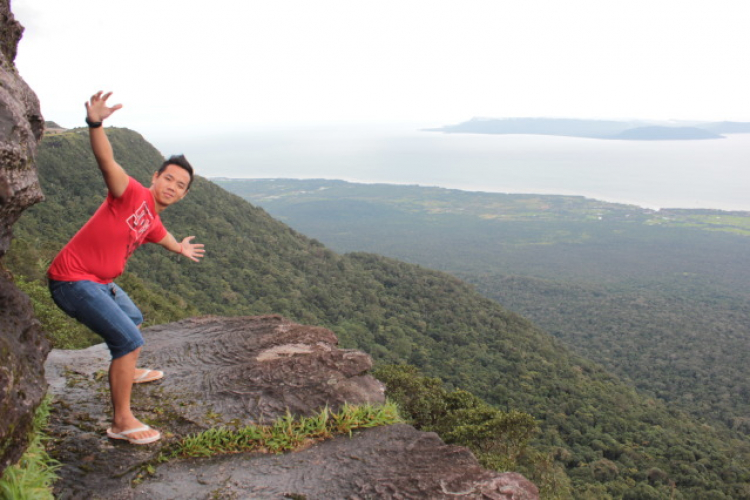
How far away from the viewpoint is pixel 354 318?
31.1 meters

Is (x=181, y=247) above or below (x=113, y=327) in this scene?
above

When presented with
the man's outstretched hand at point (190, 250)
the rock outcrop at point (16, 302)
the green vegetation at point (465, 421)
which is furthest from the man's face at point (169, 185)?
the green vegetation at point (465, 421)

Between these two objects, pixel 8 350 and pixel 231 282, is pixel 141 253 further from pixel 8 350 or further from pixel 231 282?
pixel 8 350

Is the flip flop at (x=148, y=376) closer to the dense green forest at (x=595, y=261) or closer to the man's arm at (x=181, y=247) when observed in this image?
the man's arm at (x=181, y=247)

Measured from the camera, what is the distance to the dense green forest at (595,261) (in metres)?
42.2

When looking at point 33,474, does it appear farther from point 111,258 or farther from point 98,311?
point 111,258

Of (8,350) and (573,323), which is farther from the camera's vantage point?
(573,323)

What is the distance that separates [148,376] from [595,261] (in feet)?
313

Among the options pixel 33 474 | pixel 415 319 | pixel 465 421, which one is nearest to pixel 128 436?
pixel 33 474

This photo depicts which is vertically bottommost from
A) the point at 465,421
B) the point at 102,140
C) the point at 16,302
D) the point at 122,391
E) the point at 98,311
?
the point at 465,421

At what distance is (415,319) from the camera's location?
33.1m

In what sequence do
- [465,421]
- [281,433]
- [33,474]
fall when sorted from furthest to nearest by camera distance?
[465,421] < [281,433] < [33,474]

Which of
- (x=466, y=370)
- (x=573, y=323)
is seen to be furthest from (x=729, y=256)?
(x=466, y=370)

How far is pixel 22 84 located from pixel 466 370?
26.0 metres
